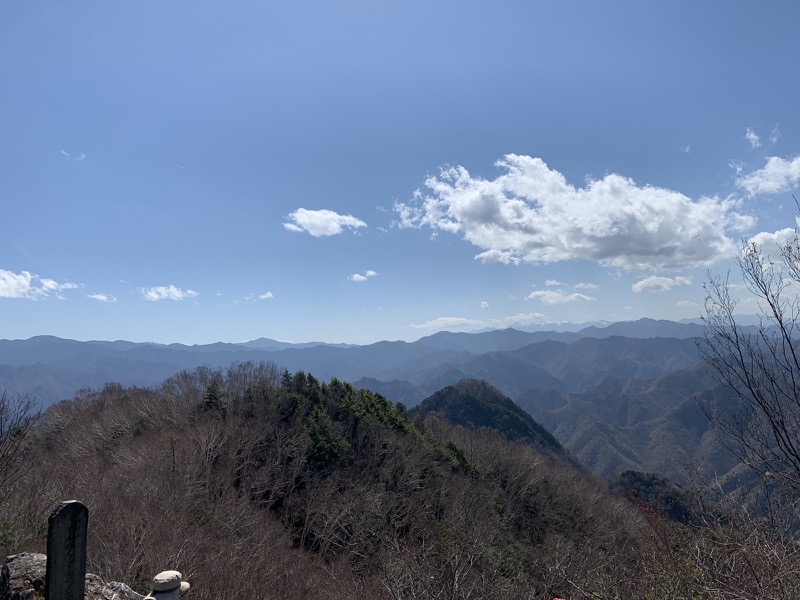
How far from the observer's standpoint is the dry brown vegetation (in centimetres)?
1104

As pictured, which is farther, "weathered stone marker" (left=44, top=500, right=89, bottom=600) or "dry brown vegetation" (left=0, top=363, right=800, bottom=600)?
"dry brown vegetation" (left=0, top=363, right=800, bottom=600)

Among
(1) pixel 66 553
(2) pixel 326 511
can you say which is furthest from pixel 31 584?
(2) pixel 326 511

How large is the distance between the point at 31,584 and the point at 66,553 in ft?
12.5

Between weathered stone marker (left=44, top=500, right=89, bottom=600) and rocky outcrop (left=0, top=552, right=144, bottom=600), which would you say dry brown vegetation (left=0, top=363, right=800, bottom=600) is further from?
weathered stone marker (left=44, top=500, right=89, bottom=600)

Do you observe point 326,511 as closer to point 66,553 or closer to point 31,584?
point 31,584

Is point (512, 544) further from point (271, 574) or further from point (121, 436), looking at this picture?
point (121, 436)

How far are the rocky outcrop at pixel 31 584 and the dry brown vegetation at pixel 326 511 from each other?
4435mm

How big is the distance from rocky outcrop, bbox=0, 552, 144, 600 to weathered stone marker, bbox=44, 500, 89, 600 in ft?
9.99

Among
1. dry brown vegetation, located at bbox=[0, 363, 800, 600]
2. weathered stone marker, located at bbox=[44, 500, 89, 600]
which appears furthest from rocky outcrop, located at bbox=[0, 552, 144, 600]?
dry brown vegetation, located at bbox=[0, 363, 800, 600]

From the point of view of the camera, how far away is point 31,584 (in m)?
8.12

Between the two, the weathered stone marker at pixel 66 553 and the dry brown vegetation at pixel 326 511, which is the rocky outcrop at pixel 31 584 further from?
the dry brown vegetation at pixel 326 511

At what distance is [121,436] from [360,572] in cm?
2257

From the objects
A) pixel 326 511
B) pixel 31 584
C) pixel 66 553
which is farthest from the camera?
pixel 326 511

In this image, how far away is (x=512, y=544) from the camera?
32250mm
